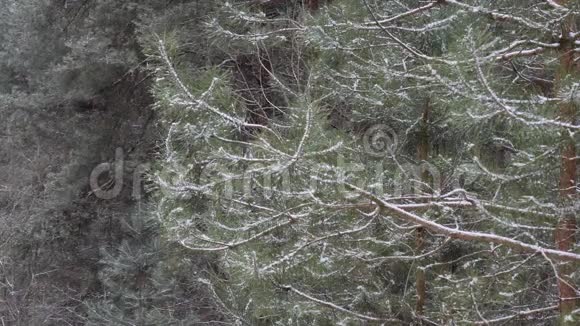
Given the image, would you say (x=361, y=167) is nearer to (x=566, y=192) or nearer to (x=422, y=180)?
(x=566, y=192)

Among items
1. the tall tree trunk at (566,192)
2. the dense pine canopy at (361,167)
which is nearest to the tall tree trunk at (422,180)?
the dense pine canopy at (361,167)

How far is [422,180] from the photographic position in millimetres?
4070

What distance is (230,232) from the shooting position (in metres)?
3.38

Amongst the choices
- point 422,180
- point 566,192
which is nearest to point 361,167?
point 566,192

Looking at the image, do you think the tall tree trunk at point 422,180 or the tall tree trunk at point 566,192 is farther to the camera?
the tall tree trunk at point 422,180

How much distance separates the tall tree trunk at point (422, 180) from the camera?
404cm

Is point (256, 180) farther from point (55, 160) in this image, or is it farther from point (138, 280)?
point (55, 160)

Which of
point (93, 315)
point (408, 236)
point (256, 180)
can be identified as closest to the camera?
point (256, 180)

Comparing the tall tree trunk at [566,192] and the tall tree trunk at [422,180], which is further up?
the tall tree trunk at [566,192]

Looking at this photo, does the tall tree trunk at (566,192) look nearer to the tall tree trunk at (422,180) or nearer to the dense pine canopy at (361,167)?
the dense pine canopy at (361,167)

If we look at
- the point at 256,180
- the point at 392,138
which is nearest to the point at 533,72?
the point at 392,138

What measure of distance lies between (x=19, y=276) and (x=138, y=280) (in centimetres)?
232

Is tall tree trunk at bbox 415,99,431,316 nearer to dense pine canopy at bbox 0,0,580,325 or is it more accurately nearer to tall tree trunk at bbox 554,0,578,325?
dense pine canopy at bbox 0,0,580,325

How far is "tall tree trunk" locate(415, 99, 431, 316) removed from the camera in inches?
159
